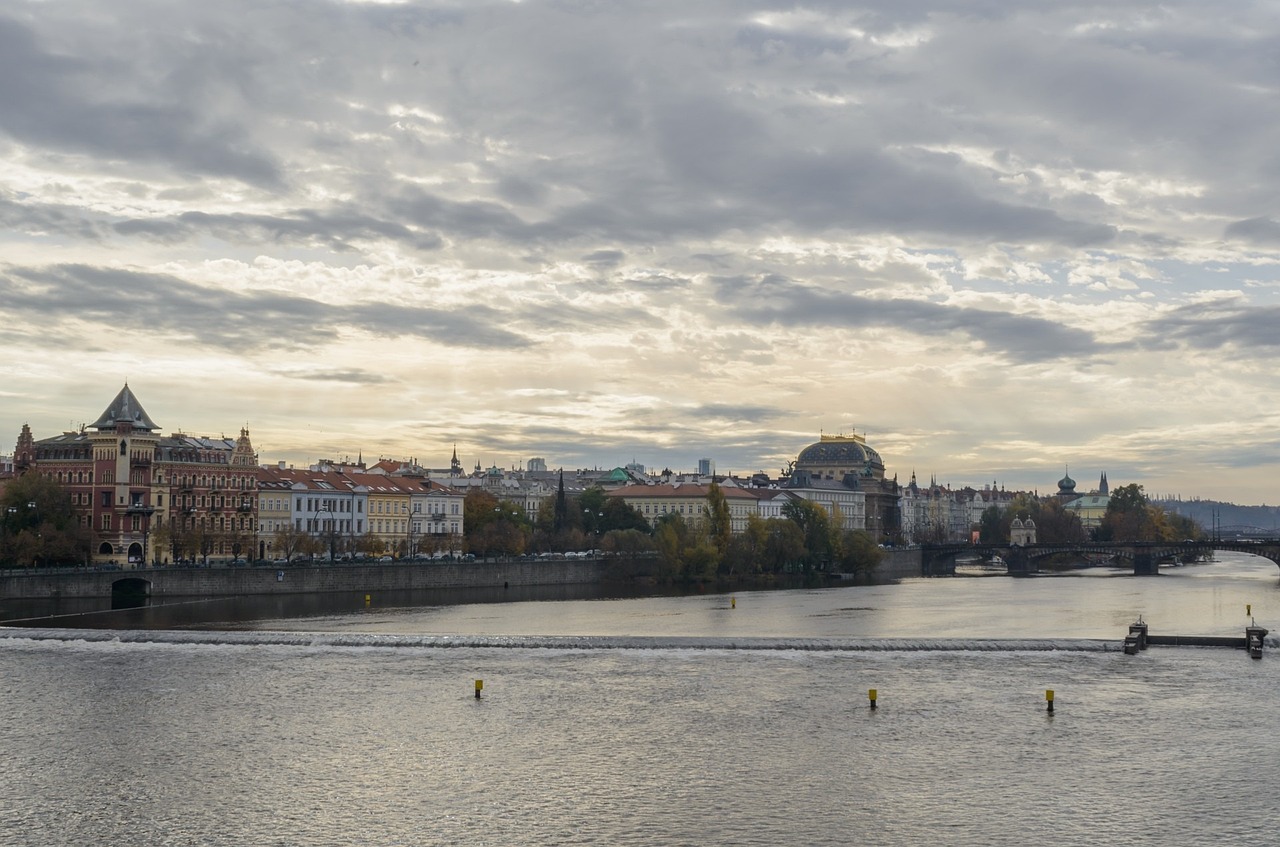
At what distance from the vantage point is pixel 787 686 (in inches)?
2221

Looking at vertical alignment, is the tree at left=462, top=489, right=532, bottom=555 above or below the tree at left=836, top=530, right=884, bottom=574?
above

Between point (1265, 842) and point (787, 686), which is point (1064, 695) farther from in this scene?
point (1265, 842)

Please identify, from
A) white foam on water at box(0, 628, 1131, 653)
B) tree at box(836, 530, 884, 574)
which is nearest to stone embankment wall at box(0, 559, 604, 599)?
white foam on water at box(0, 628, 1131, 653)

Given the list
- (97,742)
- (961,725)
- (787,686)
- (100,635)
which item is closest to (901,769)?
(961,725)

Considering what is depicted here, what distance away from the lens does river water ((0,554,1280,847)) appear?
3569cm

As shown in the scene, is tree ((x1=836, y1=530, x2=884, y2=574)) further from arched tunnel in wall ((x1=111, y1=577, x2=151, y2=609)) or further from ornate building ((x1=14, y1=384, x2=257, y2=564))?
arched tunnel in wall ((x1=111, y1=577, x2=151, y2=609))

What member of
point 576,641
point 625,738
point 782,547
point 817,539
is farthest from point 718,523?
point 625,738

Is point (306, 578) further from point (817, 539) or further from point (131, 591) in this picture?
point (817, 539)

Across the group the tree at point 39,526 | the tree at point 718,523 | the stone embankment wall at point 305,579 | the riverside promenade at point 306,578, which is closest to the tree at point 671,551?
the riverside promenade at point 306,578

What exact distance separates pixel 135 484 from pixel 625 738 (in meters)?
84.2

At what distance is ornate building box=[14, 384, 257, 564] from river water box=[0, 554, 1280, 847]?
4321 centimetres

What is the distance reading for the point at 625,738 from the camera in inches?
1802

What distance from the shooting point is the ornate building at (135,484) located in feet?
384

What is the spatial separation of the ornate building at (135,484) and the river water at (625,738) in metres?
43.2
